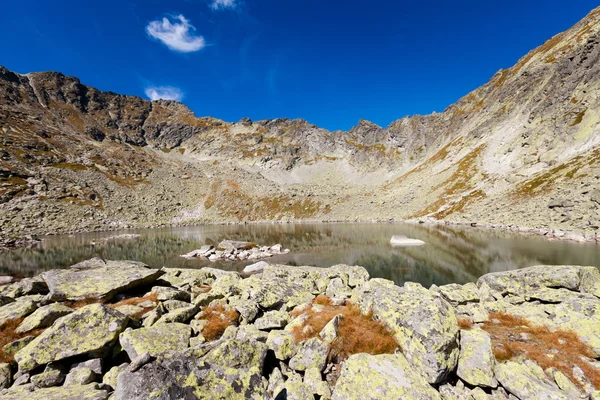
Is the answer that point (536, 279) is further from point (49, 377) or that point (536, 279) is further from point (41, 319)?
point (41, 319)

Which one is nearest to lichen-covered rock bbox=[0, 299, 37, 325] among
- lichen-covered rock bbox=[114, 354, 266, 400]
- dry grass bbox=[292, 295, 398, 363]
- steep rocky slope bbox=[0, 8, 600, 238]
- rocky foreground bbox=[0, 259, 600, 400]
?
rocky foreground bbox=[0, 259, 600, 400]

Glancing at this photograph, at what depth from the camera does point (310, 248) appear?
52.6 metres

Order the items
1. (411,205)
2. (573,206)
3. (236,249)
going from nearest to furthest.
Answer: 1. (236,249)
2. (573,206)
3. (411,205)

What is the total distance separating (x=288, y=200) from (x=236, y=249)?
96166 millimetres

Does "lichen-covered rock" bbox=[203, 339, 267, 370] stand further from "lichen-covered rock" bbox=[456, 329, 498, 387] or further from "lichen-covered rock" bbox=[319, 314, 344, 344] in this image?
"lichen-covered rock" bbox=[456, 329, 498, 387]

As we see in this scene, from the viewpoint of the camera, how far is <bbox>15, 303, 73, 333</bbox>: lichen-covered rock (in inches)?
476

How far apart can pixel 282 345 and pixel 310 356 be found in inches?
49.4

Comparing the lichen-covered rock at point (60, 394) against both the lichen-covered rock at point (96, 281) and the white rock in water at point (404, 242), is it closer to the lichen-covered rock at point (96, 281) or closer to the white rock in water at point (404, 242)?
the lichen-covered rock at point (96, 281)

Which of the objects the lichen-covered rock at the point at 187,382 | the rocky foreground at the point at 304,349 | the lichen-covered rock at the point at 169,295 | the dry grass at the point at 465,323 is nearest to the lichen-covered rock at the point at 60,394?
the rocky foreground at the point at 304,349

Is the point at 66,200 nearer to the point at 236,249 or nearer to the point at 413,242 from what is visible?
the point at 236,249

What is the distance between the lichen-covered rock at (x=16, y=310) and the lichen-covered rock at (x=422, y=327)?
17954 mm

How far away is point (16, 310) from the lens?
13.8 m

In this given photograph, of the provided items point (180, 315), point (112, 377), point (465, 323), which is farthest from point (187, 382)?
point (465, 323)

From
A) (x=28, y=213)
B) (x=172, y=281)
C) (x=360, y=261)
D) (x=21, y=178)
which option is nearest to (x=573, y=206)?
(x=360, y=261)
